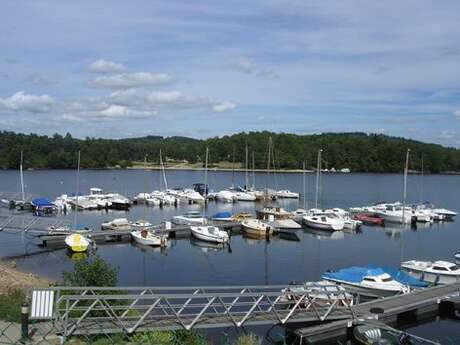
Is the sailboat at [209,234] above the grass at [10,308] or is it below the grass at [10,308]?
below

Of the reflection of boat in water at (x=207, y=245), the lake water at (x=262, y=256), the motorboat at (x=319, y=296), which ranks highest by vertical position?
the motorboat at (x=319, y=296)

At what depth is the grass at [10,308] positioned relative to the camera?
2097cm

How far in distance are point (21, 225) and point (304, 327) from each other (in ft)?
146

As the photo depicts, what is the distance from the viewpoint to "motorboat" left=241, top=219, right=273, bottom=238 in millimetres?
68562

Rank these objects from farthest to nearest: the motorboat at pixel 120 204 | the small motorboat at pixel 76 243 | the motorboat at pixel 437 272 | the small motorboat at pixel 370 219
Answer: the motorboat at pixel 120 204, the small motorboat at pixel 370 219, the small motorboat at pixel 76 243, the motorboat at pixel 437 272

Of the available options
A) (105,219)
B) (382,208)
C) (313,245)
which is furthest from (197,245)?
(382,208)

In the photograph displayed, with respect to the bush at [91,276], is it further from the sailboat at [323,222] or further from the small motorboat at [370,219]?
the small motorboat at [370,219]

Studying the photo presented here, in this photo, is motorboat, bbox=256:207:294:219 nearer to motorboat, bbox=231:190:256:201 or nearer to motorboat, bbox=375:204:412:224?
motorboat, bbox=375:204:412:224

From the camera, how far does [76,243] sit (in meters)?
55.3

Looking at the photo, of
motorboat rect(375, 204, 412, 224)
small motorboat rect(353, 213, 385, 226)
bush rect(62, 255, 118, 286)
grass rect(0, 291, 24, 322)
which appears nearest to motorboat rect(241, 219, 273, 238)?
small motorboat rect(353, 213, 385, 226)

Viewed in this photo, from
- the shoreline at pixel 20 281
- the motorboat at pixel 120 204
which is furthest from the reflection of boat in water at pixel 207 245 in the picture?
the motorboat at pixel 120 204

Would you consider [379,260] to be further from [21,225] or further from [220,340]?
[21,225]

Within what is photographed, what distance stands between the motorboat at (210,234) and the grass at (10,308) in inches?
1432

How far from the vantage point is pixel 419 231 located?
80125 mm
